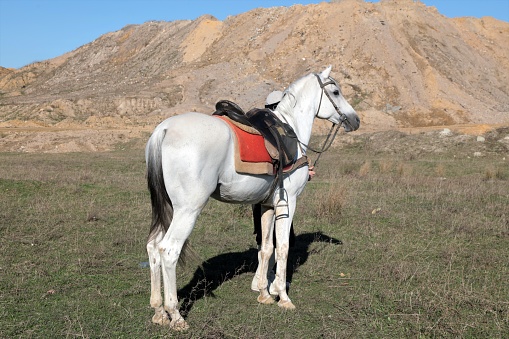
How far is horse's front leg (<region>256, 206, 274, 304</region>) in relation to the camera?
5855 mm

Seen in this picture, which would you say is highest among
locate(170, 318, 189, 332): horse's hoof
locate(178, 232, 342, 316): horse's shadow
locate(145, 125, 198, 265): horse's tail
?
locate(145, 125, 198, 265): horse's tail

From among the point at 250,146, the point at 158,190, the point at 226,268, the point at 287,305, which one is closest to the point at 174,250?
the point at 158,190

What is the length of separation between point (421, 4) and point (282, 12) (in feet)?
49.9

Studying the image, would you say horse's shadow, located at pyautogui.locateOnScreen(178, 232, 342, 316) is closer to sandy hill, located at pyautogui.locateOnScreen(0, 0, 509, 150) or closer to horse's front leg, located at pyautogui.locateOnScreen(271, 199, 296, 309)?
horse's front leg, located at pyautogui.locateOnScreen(271, 199, 296, 309)

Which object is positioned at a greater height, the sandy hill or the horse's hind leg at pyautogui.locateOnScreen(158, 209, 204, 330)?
the sandy hill

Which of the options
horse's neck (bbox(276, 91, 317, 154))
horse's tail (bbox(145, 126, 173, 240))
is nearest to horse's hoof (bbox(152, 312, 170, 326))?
horse's tail (bbox(145, 126, 173, 240))

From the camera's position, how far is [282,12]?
52656mm

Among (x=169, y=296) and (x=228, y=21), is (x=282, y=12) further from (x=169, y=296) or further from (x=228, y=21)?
(x=169, y=296)

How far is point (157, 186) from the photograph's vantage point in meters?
4.93

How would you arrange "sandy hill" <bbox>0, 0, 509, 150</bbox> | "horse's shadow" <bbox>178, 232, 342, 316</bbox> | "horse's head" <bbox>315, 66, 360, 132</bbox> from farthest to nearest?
"sandy hill" <bbox>0, 0, 509, 150</bbox>, "horse's head" <bbox>315, 66, 360, 132</bbox>, "horse's shadow" <bbox>178, 232, 342, 316</bbox>

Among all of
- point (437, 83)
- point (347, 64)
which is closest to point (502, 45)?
point (437, 83)

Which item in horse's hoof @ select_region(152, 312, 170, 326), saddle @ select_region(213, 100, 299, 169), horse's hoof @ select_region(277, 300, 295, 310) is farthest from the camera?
horse's hoof @ select_region(277, 300, 295, 310)

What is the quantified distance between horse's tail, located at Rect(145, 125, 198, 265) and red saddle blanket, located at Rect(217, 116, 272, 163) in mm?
811

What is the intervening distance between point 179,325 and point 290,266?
2.75 m
